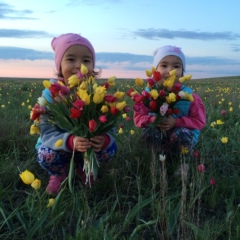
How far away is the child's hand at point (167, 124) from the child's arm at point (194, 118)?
0.46 feet

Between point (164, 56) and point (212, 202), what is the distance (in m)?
1.48

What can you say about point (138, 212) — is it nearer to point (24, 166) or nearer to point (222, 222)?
point (222, 222)

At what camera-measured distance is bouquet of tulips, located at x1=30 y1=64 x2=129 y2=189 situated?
2643 millimetres

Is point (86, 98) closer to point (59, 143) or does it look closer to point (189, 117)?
point (59, 143)

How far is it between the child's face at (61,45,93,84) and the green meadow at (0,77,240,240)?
846mm

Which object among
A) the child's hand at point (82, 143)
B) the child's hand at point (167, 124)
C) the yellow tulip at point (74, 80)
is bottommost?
the child's hand at point (82, 143)

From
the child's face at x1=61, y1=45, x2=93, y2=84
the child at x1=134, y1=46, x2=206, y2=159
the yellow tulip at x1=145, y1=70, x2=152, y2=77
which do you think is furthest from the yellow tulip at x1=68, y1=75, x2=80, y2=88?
the child at x1=134, y1=46, x2=206, y2=159

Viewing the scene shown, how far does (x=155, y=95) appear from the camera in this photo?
125 inches

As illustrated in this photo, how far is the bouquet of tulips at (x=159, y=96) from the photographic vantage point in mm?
3205

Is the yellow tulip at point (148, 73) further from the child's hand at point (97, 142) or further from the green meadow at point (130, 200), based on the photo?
the child's hand at point (97, 142)

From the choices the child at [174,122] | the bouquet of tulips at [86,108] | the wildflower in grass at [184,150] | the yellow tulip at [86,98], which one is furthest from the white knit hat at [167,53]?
the yellow tulip at [86,98]

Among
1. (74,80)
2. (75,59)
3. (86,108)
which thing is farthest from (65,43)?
(86,108)

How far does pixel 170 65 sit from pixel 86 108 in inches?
53.2

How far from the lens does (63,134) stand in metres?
3.08
